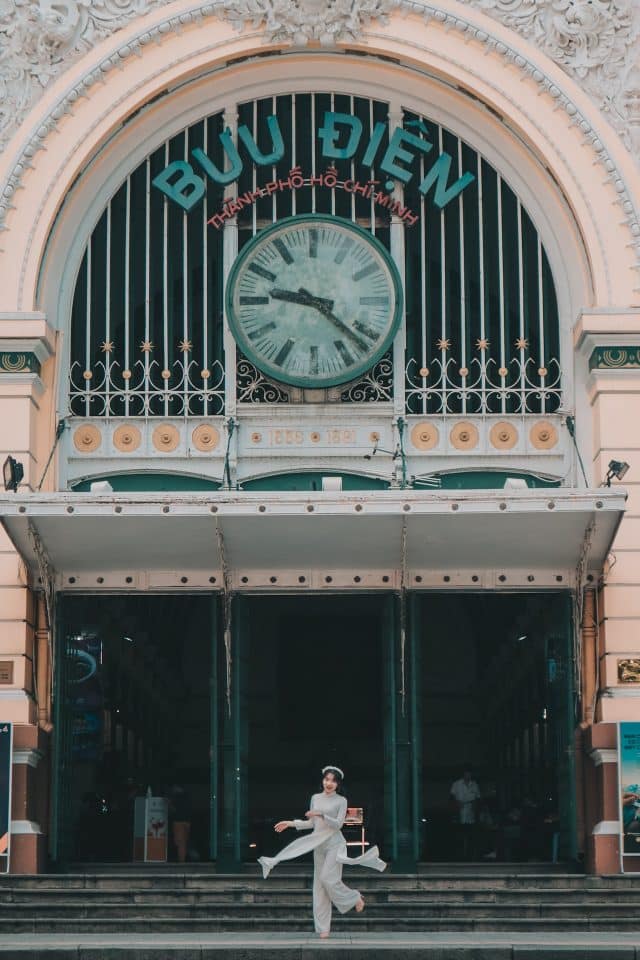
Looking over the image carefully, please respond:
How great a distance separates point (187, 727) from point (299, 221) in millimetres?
18134

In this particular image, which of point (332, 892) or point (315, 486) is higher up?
point (315, 486)

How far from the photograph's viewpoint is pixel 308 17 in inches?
1296

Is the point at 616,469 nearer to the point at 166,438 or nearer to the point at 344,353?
the point at 344,353

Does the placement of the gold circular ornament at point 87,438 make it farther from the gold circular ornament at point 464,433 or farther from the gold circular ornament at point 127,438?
the gold circular ornament at point 464,433

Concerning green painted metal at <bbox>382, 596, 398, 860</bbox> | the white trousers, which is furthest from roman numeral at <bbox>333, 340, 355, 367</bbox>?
the white trousers

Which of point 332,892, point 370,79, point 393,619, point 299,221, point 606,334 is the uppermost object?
point 370,79

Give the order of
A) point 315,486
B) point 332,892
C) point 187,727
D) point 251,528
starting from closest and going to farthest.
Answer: point 332,892
point 251,528
point 315,486
point 187,727

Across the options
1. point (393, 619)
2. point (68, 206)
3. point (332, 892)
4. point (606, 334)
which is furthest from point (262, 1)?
point (332, 892)

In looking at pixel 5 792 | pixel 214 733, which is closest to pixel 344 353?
pixel 214 733

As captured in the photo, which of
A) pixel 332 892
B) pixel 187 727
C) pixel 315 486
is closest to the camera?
pixel 332 892

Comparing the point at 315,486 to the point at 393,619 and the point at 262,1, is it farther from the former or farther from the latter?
the point at 262,1

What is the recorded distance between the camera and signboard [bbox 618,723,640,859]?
99.2ft

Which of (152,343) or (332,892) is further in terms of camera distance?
(152,343)

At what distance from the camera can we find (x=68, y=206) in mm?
33000
